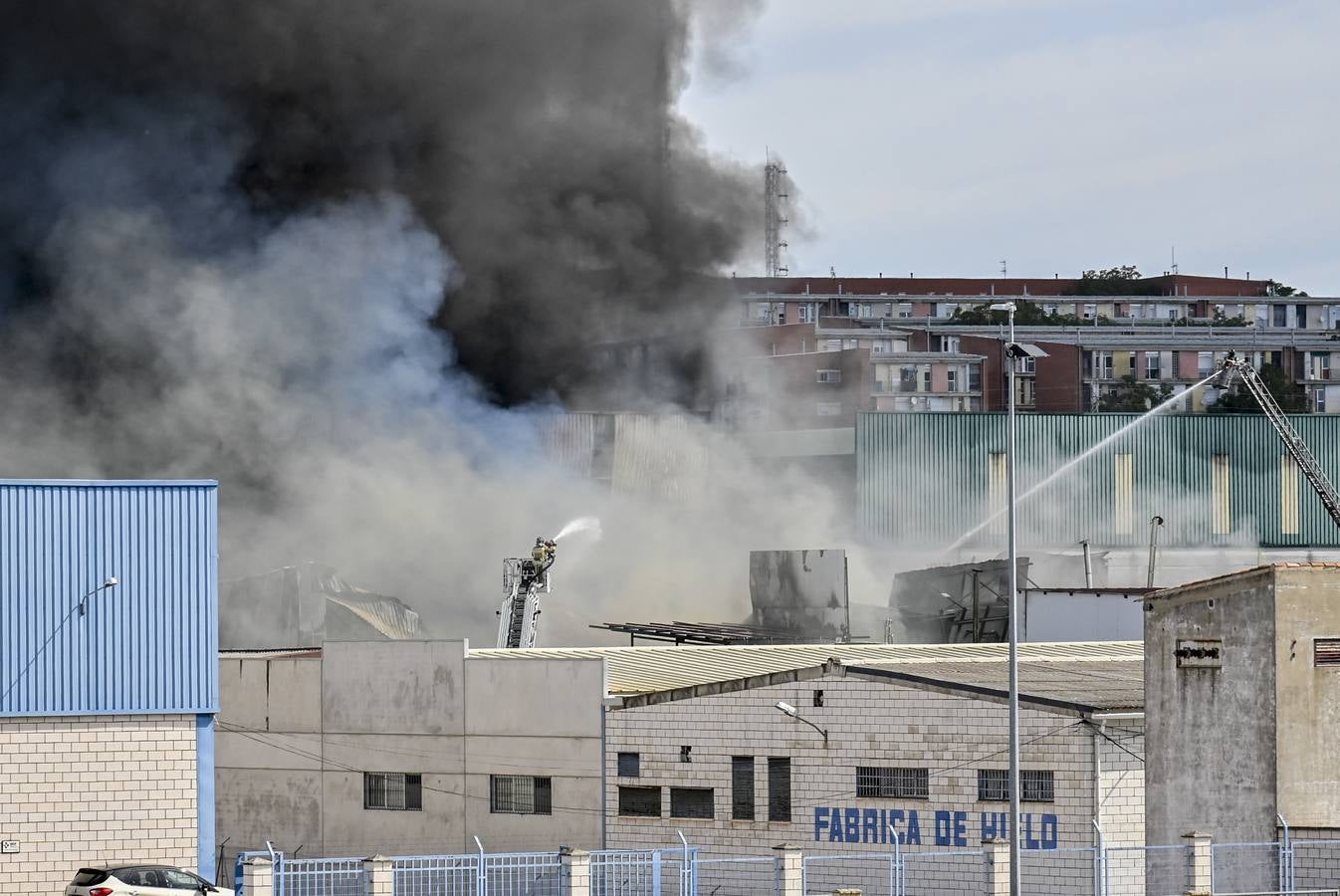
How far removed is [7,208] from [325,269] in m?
10.5

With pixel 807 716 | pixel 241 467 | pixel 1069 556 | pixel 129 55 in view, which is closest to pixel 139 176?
pixel 129 55

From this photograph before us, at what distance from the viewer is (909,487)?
75.0 metres

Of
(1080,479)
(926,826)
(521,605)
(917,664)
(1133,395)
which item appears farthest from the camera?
(1133,395)

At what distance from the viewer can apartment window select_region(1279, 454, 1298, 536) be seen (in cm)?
7556

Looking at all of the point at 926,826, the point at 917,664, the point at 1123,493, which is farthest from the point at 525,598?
the point at 1123,493

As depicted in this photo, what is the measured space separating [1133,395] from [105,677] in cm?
9637

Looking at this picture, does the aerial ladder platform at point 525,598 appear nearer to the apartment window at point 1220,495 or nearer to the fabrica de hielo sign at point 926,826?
the fabrica de hielo sign at point 926,826

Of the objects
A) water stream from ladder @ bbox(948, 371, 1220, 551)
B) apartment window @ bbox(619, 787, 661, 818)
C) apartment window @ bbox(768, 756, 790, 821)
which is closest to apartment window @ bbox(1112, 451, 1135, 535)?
water stream from ladder @ bbox(948, 371, 1220, 551)

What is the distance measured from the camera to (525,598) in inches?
2029

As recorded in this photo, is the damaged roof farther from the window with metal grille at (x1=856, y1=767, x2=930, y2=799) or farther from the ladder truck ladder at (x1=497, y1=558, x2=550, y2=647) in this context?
the ladder truck ladder at (x1=497, y1=558, x2=550, y2=647)

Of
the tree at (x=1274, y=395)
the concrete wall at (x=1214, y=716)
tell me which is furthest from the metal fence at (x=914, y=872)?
the tree at (x=1274, y=395)

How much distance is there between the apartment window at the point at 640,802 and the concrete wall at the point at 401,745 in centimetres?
59

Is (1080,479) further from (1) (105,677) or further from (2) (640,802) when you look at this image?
(1) (105,677)

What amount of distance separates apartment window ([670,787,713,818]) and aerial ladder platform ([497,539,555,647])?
1551cm
